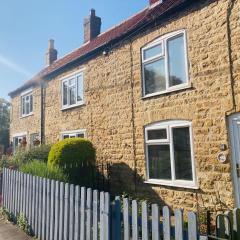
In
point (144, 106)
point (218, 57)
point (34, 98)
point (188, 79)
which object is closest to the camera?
point (218, 57)

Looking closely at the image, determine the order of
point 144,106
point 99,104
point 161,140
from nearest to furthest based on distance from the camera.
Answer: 1. point 161,140
2. point 144,106
3. point 99,104

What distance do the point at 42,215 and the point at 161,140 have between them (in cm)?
424

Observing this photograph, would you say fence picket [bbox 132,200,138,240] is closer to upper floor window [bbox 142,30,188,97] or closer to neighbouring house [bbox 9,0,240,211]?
neighbouring house [bbox 9,0,240,211]

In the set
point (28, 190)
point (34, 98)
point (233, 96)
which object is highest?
point (34, 98)

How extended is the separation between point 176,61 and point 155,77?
96 cm

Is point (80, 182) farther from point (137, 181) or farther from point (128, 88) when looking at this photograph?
point (128, 88)

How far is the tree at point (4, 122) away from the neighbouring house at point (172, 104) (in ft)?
55.7

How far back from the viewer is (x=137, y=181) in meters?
9.91

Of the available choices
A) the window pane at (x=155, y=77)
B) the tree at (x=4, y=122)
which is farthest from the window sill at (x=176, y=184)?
the tree at (x=4, y=122)

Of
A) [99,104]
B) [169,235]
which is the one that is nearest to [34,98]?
[99,104]

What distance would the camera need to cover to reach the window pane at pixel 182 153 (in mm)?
8289

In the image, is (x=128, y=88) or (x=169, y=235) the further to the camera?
(x=128, y=88)

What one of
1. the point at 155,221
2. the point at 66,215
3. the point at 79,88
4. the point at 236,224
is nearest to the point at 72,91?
the point at 79,88

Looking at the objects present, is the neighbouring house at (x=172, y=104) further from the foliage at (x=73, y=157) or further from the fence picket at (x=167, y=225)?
the fence picket at (x=167, y=225)
